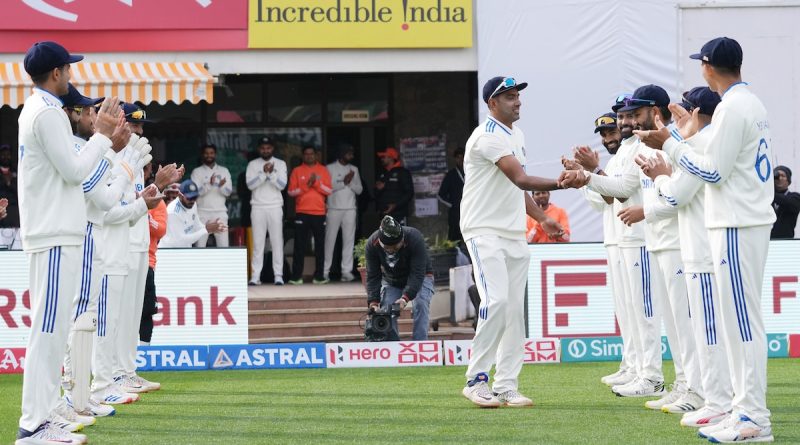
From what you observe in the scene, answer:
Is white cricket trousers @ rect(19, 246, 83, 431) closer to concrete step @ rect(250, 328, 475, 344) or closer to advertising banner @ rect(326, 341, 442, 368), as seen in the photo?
advertising banner @ rect(326, 341, 442, 368)

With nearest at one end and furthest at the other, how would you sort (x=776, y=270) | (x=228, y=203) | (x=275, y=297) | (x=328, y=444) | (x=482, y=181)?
(x=328, y=444), (x=482, y=181), (x=776, y=270), (x=275, y=297), (x=228, y=203)

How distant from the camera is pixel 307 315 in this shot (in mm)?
15594

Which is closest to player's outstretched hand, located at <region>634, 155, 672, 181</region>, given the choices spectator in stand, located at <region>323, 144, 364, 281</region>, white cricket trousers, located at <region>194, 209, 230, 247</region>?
white cricket trousers, located at <region>194, 209, 230, 247</region>

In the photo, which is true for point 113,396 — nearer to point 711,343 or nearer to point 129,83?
point 711,343

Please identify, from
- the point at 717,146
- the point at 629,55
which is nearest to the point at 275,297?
the point at 629,55

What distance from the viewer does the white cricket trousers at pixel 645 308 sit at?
9.60 metres

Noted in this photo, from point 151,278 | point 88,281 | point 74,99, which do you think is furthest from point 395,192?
point 74,99

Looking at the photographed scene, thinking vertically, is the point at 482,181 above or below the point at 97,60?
below

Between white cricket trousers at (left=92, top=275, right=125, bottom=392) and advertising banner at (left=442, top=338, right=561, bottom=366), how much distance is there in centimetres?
418

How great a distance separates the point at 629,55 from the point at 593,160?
8.15 m

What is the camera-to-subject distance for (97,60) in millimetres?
16719

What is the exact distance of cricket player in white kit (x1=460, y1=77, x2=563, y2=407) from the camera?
8883 millimetres

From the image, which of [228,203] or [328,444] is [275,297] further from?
[328,444]

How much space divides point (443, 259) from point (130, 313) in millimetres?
7452
